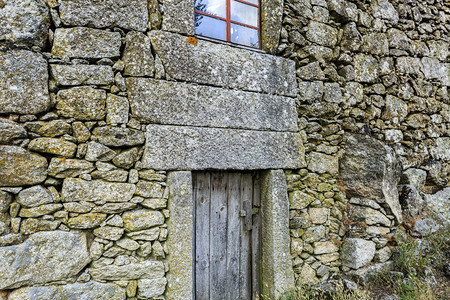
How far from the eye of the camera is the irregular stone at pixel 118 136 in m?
2.37

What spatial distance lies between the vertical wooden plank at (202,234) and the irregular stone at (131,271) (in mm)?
513

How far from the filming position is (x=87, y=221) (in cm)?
229

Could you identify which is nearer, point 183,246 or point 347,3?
point 183,246

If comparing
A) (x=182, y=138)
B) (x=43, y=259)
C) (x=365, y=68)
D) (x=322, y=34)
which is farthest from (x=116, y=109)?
(x=365, y=68)

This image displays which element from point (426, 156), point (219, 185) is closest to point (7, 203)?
point (219, 185)

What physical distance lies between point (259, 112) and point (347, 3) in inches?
74.9

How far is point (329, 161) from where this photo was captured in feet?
11.6

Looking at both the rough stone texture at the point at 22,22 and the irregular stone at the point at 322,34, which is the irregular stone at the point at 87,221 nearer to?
the rough stone texture at the point at 22,22

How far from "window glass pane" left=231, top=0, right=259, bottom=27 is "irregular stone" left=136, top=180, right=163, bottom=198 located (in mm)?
1892

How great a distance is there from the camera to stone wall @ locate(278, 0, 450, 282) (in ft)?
11.1

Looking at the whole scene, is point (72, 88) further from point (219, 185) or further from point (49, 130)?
point (219, 185)

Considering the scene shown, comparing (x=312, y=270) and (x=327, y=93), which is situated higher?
(x=327, y=93)

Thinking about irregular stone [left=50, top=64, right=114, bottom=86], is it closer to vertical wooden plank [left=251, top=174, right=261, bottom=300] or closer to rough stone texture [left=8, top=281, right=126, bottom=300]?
rough stone texture [left=8, top=281, right=126, bottom=300]

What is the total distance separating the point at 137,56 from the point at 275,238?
6.94 ft
